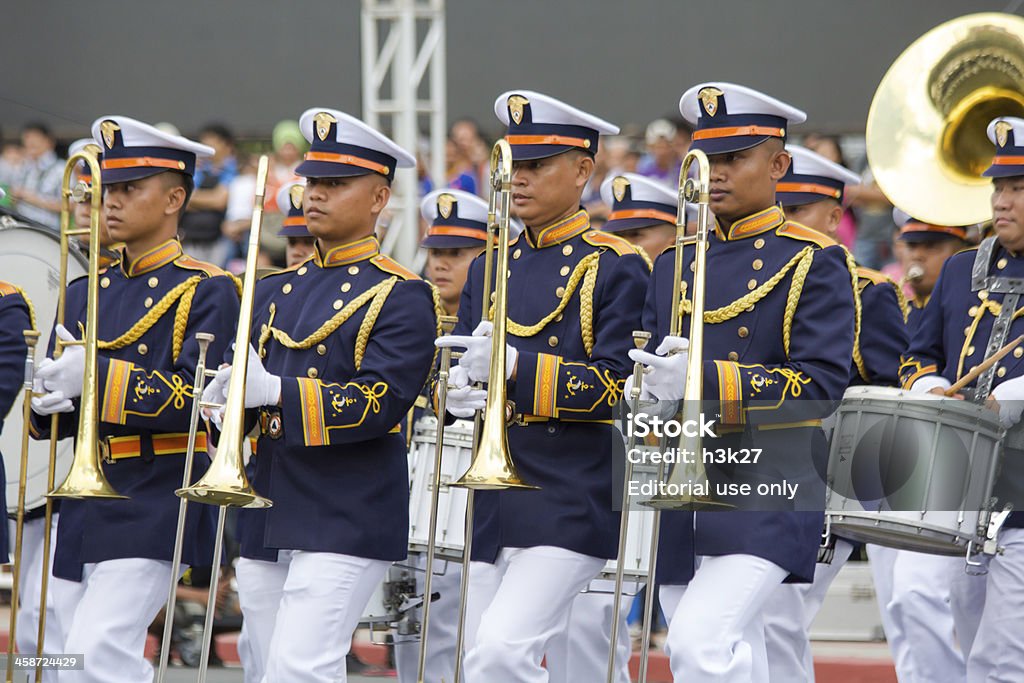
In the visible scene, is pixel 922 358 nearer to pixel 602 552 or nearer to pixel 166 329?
pixel 602 552

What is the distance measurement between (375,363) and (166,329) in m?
1.01

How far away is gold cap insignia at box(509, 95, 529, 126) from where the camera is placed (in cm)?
670

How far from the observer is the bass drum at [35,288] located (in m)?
7.61

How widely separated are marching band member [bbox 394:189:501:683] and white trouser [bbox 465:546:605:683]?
1501mm

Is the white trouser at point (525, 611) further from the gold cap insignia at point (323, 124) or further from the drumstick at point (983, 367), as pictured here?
the gold cap insignia at point (323, 124)

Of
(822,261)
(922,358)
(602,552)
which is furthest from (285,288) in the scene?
(922,358)

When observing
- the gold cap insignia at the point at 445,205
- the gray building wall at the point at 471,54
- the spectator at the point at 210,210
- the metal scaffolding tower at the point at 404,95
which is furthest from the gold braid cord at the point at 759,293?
the gray building wall at the point at 471,54

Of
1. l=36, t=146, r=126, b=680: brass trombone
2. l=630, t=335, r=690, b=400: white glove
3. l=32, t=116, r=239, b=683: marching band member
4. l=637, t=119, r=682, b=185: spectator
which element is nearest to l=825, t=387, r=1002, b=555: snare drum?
l=630, t=335, r=690, b=400: white glove

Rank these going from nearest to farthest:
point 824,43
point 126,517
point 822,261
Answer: point 822,261
point 126,517
point 824,43

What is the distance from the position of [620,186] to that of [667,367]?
3.43 m

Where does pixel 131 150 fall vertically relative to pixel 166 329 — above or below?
above

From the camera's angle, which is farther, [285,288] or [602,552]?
[285,288]

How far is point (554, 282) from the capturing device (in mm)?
6543

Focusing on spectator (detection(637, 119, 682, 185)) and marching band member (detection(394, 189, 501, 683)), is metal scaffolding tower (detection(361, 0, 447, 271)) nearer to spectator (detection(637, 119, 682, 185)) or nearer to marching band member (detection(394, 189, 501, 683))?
spectator (detection(637, 119, 682, 185))
